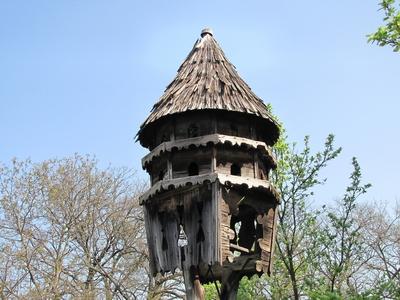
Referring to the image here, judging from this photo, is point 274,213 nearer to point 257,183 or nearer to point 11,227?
point 257,183

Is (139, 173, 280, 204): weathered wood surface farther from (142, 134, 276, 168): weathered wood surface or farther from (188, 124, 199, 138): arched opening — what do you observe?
(188, 124, 199, 138): arched opening

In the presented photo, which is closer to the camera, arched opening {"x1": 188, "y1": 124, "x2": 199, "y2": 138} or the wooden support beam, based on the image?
the wooden support beam

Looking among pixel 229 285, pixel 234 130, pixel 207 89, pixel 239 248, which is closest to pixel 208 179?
pixel 234 130

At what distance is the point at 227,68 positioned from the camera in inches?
481

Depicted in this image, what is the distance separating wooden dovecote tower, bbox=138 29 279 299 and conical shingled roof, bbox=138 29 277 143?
20mm

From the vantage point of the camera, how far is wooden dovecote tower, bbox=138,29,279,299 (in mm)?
10539

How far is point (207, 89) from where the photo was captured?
11344mm

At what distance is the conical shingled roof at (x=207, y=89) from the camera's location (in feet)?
36.6

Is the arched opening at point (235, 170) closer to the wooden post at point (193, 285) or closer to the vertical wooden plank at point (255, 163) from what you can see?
the vertical wooden plank at point (255, 163)

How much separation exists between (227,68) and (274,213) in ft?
9.63

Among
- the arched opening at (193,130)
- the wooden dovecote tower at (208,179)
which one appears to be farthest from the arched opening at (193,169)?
the arched opening at (193,130)

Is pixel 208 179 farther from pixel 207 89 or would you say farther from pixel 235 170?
pixel 207 89

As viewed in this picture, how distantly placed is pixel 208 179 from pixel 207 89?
1784 millimetres

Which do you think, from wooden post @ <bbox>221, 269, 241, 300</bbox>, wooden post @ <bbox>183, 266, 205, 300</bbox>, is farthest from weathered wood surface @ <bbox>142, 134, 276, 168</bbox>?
wooden post @ <bbox>221, 269, 241, 300</bbox>
